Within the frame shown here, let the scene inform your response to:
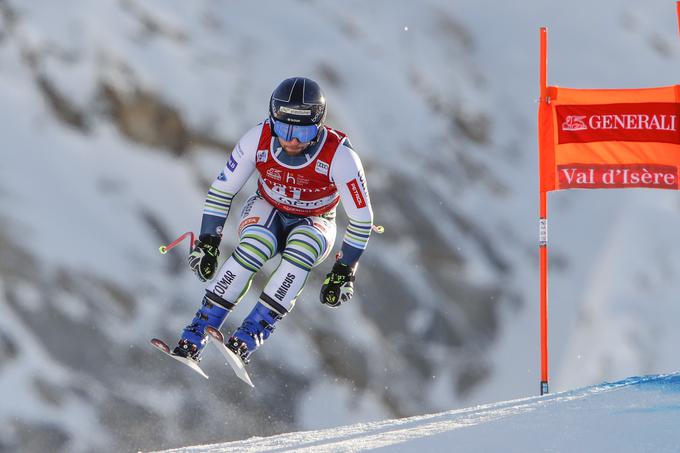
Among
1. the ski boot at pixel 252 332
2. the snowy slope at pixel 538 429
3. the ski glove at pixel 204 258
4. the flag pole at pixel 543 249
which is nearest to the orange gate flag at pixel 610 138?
the flag pole at pixel 543 249

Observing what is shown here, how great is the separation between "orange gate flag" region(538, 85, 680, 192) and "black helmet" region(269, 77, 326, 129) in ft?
9.99

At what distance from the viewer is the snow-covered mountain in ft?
58.1

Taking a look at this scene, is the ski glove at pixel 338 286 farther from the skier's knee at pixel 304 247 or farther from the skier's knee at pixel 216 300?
the skier's knee at pixel 216 300

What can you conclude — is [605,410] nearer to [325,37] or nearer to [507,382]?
[507,382]

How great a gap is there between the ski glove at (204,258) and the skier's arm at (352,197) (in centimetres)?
93

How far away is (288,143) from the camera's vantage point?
7078mm

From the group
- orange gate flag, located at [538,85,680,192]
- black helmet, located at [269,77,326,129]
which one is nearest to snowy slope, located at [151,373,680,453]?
black helmet, located at [269,77,326,129]

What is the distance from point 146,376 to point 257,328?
1084 centimetres

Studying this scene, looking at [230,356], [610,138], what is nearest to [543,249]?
[610,138]

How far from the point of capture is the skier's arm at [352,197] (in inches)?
283

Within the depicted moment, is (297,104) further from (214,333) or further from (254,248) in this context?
(214,333)

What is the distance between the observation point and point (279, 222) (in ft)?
24.6

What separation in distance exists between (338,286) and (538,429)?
6.42 ft

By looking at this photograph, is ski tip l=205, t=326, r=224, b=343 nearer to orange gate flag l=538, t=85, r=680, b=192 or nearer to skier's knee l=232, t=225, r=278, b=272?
skier's knee l=232, t=225, r=278, b=272
